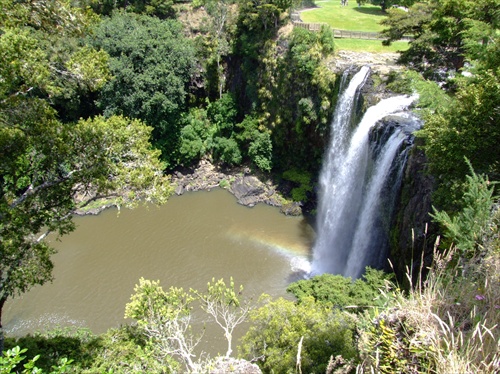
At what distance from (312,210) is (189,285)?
335 inches

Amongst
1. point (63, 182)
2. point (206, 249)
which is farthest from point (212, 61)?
point (63, 182)

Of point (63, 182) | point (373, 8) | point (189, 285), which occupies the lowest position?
point (189, 285)

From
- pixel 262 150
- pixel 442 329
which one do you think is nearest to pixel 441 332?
pixel 442 329

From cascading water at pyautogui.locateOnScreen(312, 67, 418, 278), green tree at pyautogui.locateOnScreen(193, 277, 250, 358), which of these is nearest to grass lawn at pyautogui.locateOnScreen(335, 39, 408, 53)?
cascading water at pyautogui.locateOnScreen(312, 67, 418, 278)

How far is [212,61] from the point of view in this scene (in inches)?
1028

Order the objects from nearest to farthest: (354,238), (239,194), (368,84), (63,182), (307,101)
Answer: (63,182) → (354,238) → (368,84) → (307,101) → (239,194)

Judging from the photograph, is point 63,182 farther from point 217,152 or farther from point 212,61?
point 212,61

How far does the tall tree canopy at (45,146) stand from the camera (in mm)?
7516

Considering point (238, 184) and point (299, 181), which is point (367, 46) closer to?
point (299, 181)

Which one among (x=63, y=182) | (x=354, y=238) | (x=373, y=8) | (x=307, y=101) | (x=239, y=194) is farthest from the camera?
(x=373, y=8)

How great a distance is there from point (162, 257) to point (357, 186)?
980 centimetres

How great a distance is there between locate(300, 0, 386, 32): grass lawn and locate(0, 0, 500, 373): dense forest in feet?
20.3

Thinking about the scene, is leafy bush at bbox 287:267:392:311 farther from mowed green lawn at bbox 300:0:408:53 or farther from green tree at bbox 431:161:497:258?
mowed green lawn at bbox 300:0:408:53

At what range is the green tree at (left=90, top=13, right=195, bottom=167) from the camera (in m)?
22.1
